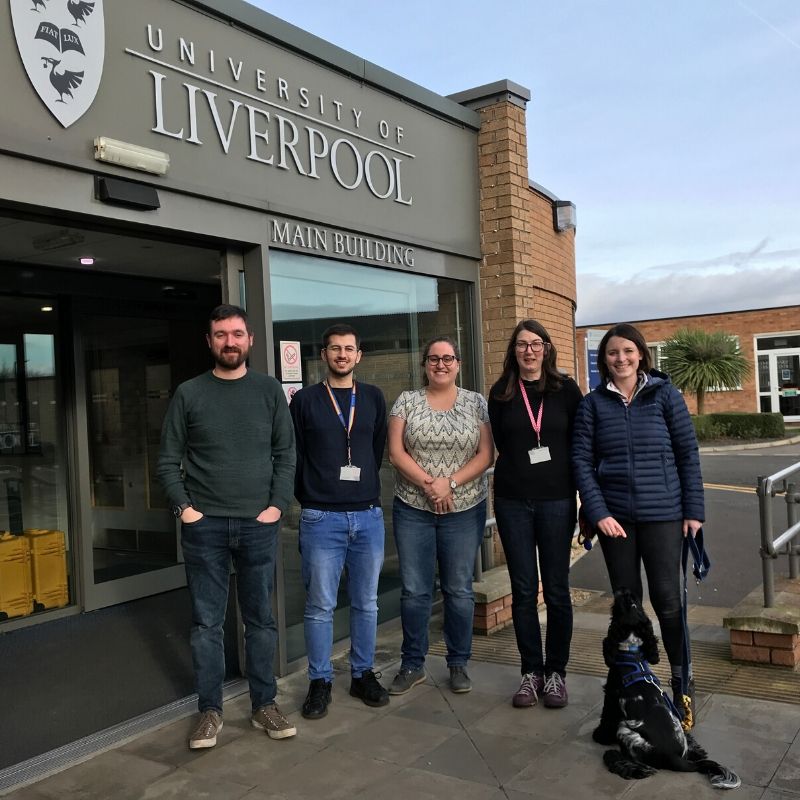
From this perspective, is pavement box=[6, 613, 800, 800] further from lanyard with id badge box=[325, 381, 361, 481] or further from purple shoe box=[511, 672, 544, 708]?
lanyard with id badge box=[325, 381, 361, 481]

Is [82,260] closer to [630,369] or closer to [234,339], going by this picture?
[234,339]

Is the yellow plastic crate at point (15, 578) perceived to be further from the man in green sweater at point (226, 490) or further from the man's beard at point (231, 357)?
the man's beard at point (231, 357)

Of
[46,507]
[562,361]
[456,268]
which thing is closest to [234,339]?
[456,268]

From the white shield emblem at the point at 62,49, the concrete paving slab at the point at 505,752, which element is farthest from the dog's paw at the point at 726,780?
the white shield emblem at the point at 62,49

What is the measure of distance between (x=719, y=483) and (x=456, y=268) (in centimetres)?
1076

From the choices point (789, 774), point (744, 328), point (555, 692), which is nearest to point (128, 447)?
point (555, 692)

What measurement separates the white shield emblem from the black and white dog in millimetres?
3259

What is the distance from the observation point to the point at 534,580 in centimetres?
413

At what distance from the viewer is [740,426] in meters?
27.1

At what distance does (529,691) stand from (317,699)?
105cm

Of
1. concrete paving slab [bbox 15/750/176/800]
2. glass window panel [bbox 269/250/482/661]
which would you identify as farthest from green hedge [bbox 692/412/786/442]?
concrete paving slab [bbox 15/750/176/800]

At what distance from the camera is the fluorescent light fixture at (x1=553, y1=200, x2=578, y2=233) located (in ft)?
25.7

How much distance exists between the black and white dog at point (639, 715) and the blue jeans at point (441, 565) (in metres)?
1.01

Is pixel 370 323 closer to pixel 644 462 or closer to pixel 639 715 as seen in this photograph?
pixel 644 462
